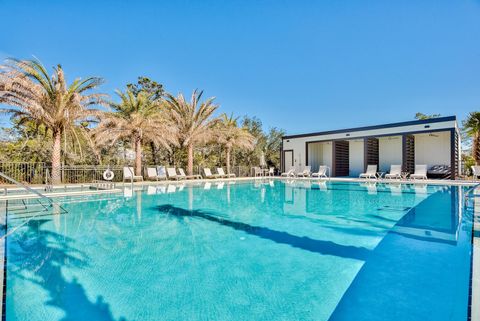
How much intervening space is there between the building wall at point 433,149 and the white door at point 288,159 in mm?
9785

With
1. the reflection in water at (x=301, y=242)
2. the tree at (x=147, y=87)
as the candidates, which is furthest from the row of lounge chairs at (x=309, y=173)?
the tree at (x=147, y=87)

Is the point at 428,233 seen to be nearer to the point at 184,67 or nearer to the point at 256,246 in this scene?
the point at 256,246

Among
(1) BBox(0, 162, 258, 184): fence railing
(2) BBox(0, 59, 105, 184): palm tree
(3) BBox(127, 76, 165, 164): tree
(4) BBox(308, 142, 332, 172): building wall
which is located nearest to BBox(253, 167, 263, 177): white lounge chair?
(4) BBox(308, 142, 332, 172): building wall

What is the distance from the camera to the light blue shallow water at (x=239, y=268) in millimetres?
2559

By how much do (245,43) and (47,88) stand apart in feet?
45.7

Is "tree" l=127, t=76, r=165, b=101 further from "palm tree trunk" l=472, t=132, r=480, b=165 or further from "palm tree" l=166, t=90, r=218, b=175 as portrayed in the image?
"palm tree trunk" l=472, t=132, r=480, b=165

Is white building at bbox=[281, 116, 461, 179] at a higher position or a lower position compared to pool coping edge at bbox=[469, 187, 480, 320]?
higher

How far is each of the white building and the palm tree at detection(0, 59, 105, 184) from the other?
16.4 meters

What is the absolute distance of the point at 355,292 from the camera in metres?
2.89

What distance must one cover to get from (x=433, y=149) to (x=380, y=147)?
3.64m

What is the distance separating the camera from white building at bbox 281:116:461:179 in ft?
58.0

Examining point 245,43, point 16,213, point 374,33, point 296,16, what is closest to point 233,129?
point 245,43

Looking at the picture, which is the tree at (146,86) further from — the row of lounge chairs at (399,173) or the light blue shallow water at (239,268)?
the light blue shallow water at (239,268)

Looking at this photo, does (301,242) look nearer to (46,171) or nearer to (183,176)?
(46,171)
